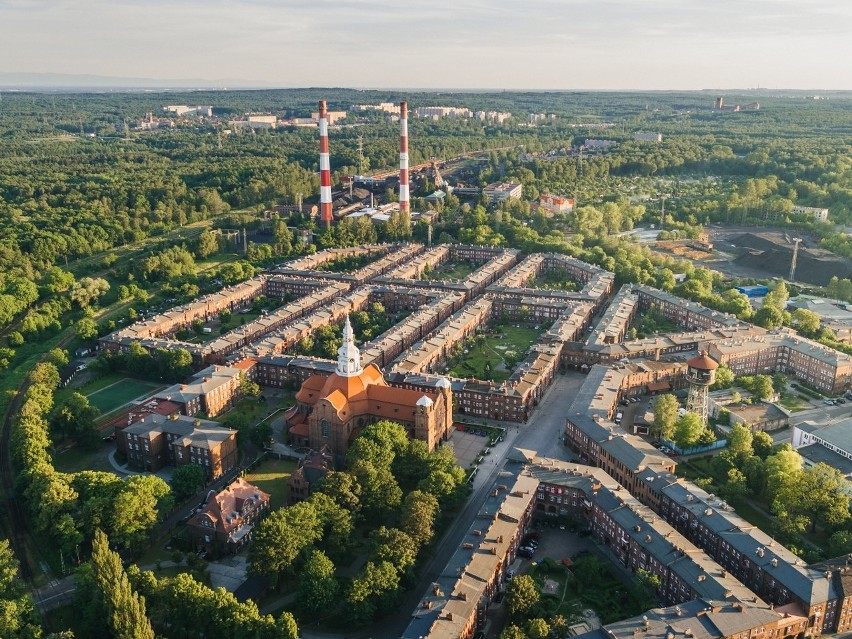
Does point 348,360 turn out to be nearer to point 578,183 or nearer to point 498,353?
point 498,353

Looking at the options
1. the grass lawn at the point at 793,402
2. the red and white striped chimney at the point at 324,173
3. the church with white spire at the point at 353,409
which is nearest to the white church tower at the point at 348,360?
the church with white spire at the point at 353,409

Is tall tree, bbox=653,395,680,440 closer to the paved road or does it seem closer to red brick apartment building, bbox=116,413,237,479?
the paved road

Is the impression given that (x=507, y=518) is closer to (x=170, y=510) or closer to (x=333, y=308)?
(x=170, y=510)

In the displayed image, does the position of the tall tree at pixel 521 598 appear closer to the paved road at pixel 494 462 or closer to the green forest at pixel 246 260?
the paved road at pixel 494 462

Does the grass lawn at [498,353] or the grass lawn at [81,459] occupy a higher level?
the grass lawn at [498,353]

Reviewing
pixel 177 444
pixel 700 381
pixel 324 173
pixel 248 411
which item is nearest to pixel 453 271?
pixel 324 173

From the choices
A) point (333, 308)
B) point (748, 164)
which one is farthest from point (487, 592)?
point (748, 164)
